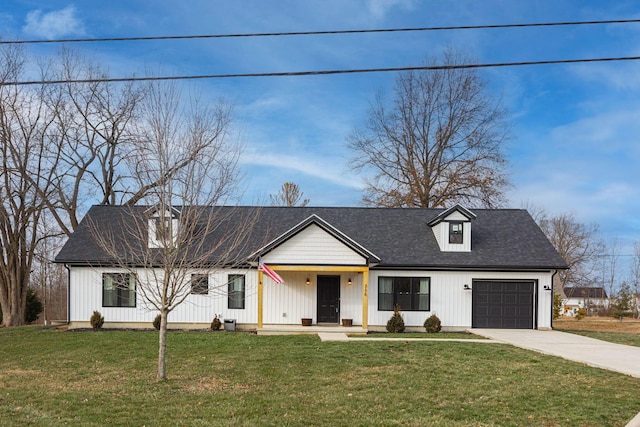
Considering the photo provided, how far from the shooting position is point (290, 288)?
20641 mm

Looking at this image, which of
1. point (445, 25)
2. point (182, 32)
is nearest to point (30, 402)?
point (182, 32)

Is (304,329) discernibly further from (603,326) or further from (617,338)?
(603,326)

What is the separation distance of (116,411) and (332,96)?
12.6 meters

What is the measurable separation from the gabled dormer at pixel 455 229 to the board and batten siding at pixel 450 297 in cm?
128

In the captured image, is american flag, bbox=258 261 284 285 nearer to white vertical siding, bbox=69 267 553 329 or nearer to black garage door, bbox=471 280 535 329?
white vertical siding, bbox=69 267 553 329

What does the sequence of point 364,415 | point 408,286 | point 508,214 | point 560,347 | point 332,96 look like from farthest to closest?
point 508,214
point 408,286
point 332,96
point 560,347
point 364,415

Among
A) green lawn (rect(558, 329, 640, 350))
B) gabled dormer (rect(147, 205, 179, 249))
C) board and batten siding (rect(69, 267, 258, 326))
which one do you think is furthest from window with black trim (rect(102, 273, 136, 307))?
green lawn (rect(558, 329, 640, 350))

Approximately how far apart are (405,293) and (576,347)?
6703 millimetres

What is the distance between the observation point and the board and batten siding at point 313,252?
63.3 ft

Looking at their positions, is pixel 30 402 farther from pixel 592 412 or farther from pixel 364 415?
pixel 592 412

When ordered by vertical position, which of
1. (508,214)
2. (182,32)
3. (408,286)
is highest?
(182,32)

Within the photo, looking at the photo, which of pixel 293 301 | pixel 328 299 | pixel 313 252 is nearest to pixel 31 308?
pixel 293 301

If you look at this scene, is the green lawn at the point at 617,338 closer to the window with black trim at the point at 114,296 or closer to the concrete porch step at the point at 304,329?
the concrete porch step at the point at 304,329

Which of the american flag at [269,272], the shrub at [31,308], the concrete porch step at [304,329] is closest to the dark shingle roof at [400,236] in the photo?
Result: the american flag at [269,272]
